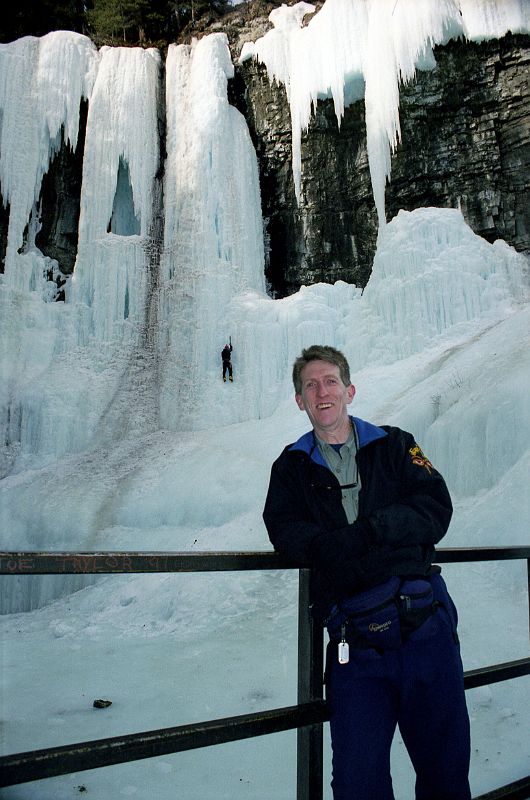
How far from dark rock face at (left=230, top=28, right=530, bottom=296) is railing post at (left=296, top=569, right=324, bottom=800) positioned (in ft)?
49.3

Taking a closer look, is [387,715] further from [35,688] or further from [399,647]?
[35,688]

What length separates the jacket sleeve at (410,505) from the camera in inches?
63.7

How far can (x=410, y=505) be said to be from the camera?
5.60 feet

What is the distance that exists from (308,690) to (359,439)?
78 centimetres

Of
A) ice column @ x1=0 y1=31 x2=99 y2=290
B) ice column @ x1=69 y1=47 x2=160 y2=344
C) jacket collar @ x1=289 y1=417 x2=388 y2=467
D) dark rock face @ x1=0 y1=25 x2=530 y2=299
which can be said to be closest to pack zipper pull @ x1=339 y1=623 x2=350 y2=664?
jacket collar @ x1=289 y1=417 x2=388 y2=467

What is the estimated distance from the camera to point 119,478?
1348 centimetres

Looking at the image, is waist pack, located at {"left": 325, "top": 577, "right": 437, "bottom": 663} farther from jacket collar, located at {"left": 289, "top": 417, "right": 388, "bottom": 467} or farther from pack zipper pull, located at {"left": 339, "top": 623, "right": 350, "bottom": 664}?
jacket collar, located at {"left": 289, "top": 417, "right": 388, "bottom": 467}

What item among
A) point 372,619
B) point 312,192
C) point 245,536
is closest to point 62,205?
point 312,192

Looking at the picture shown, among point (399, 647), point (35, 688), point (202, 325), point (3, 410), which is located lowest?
point (35, 688)

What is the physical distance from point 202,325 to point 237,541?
811 cm

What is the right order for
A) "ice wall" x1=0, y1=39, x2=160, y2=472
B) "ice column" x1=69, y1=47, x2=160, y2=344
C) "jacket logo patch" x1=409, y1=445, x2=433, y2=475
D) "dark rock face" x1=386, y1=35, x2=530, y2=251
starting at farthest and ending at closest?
1. "ice column" x1=69, y1=47, x2=160, y2=344
2. "ice wall" x1=0, y1=39, x2=160, y2=472
3. "dark rock face" x1=386, y1=35, x2=530, y2=251
4. "jacket logo patch" x1=409, y1=445, x2=433, y2=475

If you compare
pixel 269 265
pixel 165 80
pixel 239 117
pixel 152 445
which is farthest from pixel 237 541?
pixel 165 80

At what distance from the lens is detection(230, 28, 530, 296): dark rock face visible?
14859 mm

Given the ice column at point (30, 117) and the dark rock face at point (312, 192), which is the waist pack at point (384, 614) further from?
the ice column at point (30, 117)
